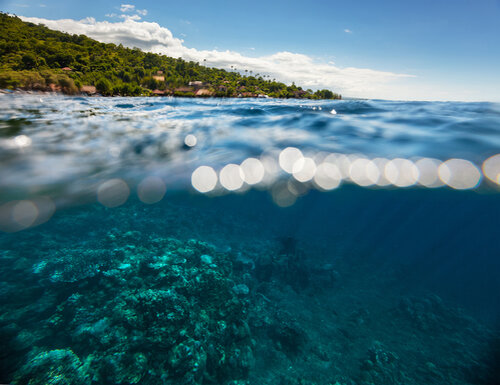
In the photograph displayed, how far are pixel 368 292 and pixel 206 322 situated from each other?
235 inches

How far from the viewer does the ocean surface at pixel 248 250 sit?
4.29 m

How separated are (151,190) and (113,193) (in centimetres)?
149

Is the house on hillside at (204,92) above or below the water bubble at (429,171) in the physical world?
above

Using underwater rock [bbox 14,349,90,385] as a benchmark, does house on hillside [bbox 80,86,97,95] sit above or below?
above

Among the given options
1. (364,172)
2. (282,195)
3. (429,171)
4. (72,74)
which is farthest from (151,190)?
(72,74)

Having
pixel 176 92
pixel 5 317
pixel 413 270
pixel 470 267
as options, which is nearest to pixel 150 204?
pixel 5 317

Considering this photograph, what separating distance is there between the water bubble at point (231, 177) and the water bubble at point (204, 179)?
376mm

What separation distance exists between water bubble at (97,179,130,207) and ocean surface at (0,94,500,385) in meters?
0.09

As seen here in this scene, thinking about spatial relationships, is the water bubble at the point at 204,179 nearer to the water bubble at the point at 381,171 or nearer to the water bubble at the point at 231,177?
the water bubble at the point at 231,177

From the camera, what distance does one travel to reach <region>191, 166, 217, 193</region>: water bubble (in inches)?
336

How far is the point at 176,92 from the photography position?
194 feet

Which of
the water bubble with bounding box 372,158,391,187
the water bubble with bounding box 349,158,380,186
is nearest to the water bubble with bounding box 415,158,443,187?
the water bubble with bounding box 372,158,391,187

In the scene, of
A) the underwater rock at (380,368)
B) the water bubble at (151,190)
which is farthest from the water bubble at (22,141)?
the underwater rock at (380,368)

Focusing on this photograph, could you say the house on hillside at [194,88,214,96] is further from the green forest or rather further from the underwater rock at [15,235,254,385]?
the underwater rock at [15,235,254,385]
